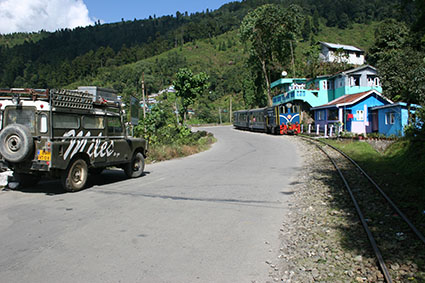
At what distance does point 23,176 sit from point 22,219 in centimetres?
350

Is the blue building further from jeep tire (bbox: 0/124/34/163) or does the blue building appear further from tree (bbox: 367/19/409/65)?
jeep tire (bbox: 0/124/34/163)

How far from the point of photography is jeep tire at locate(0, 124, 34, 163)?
334 inches

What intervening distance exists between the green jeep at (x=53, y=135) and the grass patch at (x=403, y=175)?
814cm

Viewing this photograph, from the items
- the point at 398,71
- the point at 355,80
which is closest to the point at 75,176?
the point at 355,80

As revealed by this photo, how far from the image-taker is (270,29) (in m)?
51.8

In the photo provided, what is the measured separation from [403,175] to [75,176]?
10665 mm

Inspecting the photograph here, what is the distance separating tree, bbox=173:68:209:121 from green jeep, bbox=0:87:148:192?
61.5ft

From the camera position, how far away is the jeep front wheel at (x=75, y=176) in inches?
365

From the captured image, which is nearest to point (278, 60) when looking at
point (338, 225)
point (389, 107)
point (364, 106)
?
point (364, 106)

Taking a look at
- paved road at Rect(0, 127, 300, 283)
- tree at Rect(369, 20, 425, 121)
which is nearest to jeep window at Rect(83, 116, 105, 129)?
paved road at Rect(0, 127, 300, 283)

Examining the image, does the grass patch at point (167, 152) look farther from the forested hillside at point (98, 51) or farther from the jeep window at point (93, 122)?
the forested hillside at point (98, 51)

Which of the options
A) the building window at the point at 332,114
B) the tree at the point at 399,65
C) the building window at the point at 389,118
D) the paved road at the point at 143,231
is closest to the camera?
the paved road at the point at 143,231

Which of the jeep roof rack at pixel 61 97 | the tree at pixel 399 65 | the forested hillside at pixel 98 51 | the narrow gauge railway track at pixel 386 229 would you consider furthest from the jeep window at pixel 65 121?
the forested hillside at pixel 98 51

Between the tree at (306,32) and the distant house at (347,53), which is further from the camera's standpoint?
the tree at (306,32)
